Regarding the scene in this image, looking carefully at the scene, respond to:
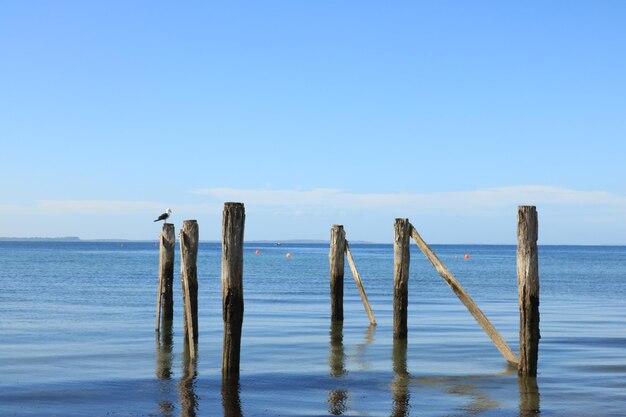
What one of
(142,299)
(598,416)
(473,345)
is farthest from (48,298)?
(598,416)

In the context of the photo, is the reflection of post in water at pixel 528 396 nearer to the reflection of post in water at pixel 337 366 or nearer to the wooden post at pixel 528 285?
the wooden post at pixel 528 285

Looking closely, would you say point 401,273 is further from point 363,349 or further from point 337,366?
point 337,366

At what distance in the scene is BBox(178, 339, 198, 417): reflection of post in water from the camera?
12.1 meters

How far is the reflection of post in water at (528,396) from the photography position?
1226 centimetres

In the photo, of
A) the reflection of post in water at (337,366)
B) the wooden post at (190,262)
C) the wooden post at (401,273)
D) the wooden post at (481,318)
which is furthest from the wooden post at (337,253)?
the wooden post at (481,318)

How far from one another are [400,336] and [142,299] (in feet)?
55.3

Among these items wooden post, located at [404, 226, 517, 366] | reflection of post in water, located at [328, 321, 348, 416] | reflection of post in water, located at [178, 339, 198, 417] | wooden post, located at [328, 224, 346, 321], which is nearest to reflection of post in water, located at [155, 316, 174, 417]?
reflection of post in water, located at [178, 339, 198, 417]

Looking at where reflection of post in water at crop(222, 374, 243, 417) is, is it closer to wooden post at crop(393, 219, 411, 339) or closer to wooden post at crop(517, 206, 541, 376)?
wooden post at crop(517, 206, 541, 376)

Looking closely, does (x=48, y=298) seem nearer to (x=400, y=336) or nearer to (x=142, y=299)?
(x=142, y=299)

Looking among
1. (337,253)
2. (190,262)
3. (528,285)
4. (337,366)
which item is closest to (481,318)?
(528,285)

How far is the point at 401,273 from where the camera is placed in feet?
63.6

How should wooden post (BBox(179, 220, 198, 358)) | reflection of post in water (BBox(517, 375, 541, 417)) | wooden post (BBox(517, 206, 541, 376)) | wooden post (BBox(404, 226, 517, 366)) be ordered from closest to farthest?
reflection of post in water (BBox(517, 375, 541, 417)) < wooden post (BBox(517, 206, 541, 376)) < wooden post (BBox(404, 226, 517, 366)) < wooden post (BBox(179, 220, 198, 358))

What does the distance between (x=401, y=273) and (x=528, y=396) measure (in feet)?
20.9

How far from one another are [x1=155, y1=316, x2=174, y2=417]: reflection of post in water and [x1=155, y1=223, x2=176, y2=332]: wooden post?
0.92 ft
